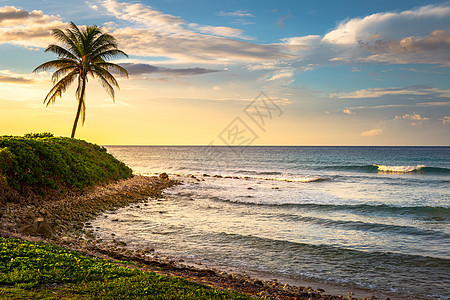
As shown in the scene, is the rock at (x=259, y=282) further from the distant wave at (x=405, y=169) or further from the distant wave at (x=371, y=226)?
the distant wave at (x=405, y=169)

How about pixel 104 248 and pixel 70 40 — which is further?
pixel 70 40

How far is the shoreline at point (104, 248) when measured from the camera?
8273mm

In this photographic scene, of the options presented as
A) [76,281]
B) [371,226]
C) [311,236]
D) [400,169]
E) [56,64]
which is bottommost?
[311,236]

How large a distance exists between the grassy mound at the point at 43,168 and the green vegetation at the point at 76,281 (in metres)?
8.78

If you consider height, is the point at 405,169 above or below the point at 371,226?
above

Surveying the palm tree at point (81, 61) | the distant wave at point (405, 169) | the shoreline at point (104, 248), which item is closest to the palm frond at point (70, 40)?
the palm tree at point (81, 61)

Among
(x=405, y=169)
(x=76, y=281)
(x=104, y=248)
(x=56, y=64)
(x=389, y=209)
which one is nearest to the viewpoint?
(x=76, y=281)

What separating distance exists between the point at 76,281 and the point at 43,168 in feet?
44.3

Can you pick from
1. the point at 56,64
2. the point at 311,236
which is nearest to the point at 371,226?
the point at 311,236

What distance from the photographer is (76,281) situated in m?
6.44

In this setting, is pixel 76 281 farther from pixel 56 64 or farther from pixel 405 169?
pixel 405 169

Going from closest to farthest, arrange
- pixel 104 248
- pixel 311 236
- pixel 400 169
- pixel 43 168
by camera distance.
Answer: pixel 104 248
pixel 311 236
pixel 43 168
pixel 400 169

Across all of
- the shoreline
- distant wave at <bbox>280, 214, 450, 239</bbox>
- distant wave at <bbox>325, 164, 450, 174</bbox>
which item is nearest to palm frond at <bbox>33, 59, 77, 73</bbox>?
the shoreline

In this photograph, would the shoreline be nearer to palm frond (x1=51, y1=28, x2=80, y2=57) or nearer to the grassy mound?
the grassy mound
